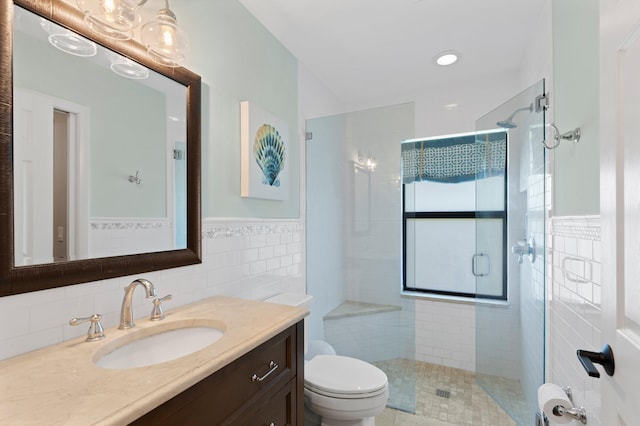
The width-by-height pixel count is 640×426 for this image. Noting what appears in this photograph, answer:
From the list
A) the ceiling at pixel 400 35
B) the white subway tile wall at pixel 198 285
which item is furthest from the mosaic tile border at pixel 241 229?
the ceiling at pixel 400 35

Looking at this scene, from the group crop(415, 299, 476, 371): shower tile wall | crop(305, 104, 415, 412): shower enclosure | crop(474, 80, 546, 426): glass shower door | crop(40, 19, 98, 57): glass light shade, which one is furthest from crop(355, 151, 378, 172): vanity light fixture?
crop(40, 19, 98, 57): glass light shade

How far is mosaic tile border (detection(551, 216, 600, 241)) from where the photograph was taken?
3.51ft

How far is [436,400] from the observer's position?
87.4 inches

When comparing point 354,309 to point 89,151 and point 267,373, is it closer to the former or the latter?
point 267,373

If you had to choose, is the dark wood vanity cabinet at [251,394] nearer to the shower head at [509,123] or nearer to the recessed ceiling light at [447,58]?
the shower head at [509,123]

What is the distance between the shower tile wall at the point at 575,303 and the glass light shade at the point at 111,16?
1.75 meters

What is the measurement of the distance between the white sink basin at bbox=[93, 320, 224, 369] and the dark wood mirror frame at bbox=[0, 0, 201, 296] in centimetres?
24

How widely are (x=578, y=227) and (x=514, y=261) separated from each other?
90 cm

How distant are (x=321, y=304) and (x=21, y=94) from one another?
2.17 metres

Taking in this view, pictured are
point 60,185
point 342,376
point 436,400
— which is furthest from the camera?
point 436,400

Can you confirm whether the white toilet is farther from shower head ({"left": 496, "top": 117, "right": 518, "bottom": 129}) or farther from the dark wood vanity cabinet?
shower head ({"left": 496, "top": 117, "right": 518, "bottom": 129})

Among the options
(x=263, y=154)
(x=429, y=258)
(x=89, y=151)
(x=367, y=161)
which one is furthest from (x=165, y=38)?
(x=429, y=258)

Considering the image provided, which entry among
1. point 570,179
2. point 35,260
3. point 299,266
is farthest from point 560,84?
point 35,260

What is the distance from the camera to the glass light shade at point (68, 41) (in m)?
0.94
